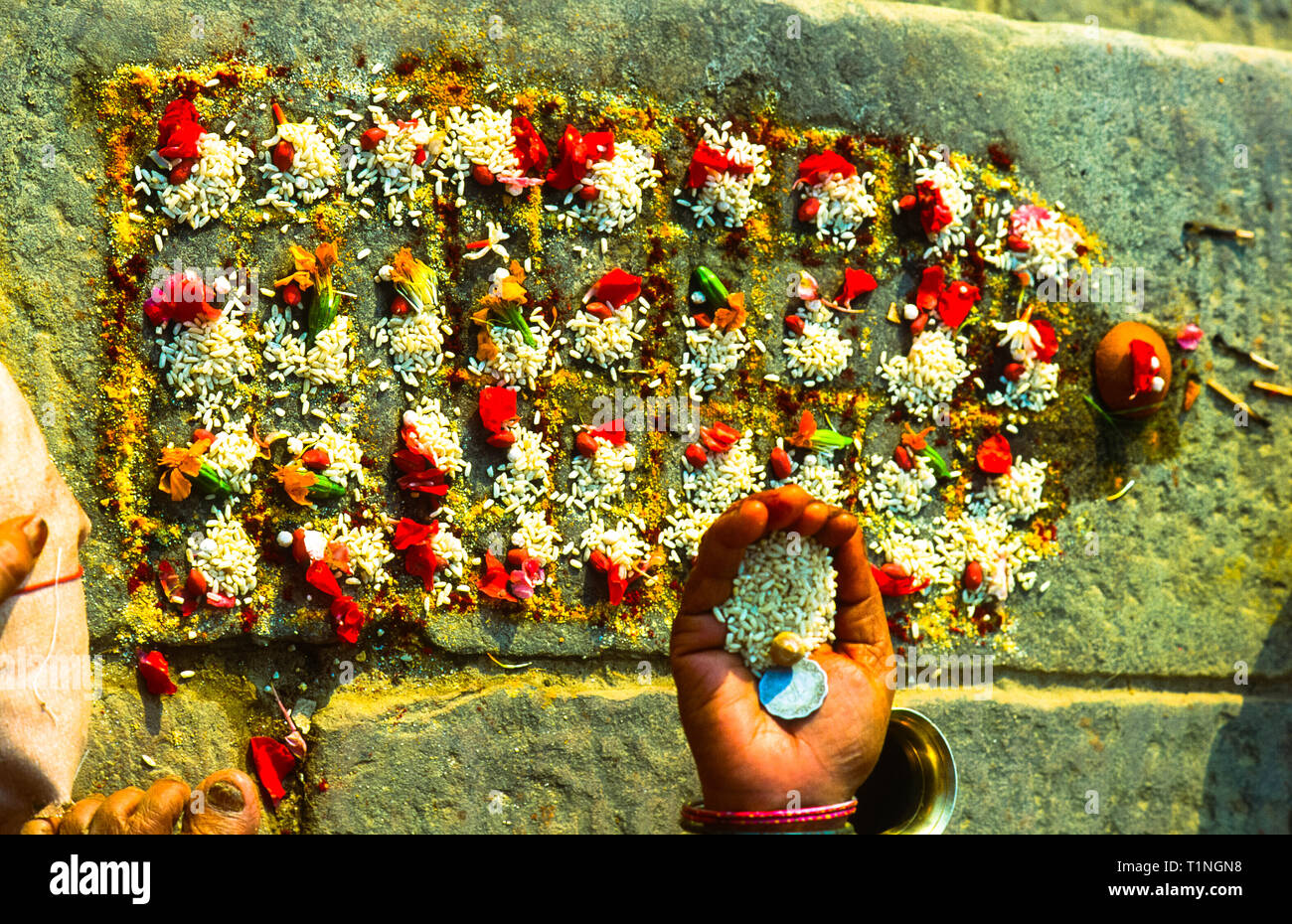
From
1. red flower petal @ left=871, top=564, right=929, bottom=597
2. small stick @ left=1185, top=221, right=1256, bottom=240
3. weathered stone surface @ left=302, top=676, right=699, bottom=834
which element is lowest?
weathered stone surface @ left=302, top=676, right=699, bottom=834

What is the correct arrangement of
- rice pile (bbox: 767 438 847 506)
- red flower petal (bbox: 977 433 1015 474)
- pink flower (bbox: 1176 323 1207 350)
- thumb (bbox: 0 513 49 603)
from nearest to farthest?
thumb (bbox: 0 513 49 603) < rice pile (bbox: 767 438 847 506) < red flower petal (bbox: 977 433 1015 474) < pink flower (bbox: 1176 323 1207 350)

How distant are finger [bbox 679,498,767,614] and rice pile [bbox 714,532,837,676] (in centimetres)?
7

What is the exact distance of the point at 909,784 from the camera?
319 cm

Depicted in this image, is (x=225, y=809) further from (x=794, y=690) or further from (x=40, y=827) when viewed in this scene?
(x=794, y=690)

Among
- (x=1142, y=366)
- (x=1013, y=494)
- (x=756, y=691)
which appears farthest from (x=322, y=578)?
(x=1142, y=366)

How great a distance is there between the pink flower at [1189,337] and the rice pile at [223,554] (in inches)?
137

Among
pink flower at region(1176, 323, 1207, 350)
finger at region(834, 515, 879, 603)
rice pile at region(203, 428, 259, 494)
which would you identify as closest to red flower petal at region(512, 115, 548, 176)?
rice pile at region(203, 428, 259, 494)

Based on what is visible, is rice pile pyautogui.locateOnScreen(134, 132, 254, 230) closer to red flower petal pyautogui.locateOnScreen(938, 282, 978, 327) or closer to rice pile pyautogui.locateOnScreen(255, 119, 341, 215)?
rice pile pyautogui.locateOnScreen(255, 119, 341, 215)

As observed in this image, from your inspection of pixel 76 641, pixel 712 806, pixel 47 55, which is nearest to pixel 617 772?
pixel 712 806

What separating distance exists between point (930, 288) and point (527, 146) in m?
1.52

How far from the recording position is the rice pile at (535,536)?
135 inches

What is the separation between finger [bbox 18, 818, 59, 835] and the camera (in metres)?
2.68

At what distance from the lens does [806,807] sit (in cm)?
267

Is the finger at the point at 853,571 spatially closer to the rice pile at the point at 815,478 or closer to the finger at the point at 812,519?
the finger at the point at 812,519
